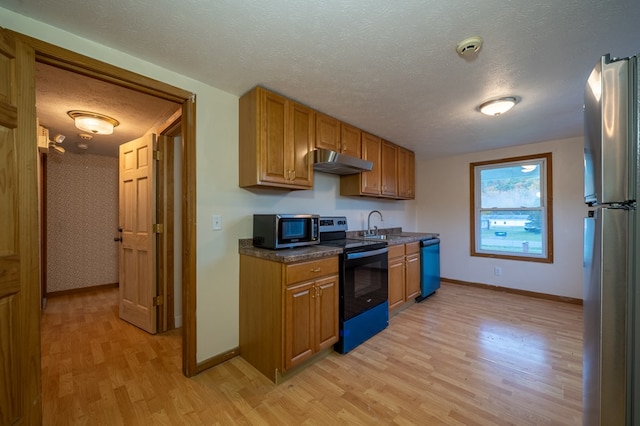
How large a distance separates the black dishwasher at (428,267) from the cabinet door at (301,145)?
209 centimetres

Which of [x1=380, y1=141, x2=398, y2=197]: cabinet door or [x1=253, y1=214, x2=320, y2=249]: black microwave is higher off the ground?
[x1=380, y1=141, x2=398, y2=197]: cabinet door

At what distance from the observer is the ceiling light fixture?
2.25 metres

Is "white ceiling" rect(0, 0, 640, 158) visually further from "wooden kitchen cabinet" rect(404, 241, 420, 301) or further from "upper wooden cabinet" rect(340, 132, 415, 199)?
"wooden kitchen cabinet" rect(404, 241, 420, 301)

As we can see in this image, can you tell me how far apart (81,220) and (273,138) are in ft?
13.1

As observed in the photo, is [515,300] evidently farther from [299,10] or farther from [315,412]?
[299,10]

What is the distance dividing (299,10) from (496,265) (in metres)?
4.50

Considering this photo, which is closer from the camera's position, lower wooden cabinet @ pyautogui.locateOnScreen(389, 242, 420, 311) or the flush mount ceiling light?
the flush mount ceiling light

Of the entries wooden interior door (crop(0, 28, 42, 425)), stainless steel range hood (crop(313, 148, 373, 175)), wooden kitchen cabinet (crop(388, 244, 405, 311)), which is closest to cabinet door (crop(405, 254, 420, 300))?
wooden kitchen cabinet (crop(388, 244, 405, 311))

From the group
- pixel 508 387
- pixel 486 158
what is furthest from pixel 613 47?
pixel 486 158

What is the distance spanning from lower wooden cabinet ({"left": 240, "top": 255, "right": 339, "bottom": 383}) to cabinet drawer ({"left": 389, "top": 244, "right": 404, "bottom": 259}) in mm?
1020

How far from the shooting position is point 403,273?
3.13 m

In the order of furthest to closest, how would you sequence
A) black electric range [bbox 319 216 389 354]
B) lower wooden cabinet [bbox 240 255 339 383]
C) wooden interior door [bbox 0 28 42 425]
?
black electric range [bbox 319 216 389 354] → lower wooden cabinet [bbox 240 255 339 383] → wooden interior door [bbox 0 28 42 425]

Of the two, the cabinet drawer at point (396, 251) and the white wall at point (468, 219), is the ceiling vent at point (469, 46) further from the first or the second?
the white wall at point (468, 219)

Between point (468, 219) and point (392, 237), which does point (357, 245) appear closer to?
point (392, 237)
